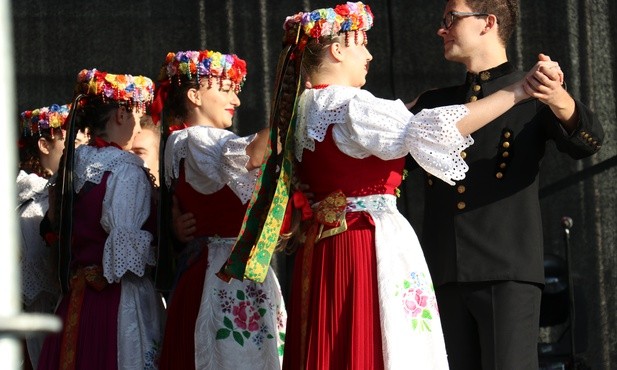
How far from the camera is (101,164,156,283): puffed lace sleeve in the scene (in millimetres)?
3229

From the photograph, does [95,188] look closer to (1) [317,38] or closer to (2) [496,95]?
(1) [317,38]

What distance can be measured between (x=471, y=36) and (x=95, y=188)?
1.29 metres

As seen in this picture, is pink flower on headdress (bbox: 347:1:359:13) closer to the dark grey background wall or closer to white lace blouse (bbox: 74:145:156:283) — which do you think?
white lace blouse (bbox: 74:145:156:283)

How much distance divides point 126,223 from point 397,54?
1730 mm

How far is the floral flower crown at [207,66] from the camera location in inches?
131

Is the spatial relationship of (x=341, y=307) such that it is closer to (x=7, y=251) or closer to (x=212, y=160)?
(x=212, y=160)

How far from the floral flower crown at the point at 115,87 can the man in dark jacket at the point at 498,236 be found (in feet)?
3.74

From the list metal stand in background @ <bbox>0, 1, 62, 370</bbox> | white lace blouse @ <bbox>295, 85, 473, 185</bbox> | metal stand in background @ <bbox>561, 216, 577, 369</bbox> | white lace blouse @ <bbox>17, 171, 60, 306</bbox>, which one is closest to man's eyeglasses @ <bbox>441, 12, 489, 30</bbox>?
white lace blouse @ <bbox>295, 85, 473, 185</bbox>

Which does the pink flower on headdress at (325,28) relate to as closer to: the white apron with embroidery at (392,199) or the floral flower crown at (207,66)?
the white apron with embroidery at (392,199)

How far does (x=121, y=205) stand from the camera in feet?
10.8

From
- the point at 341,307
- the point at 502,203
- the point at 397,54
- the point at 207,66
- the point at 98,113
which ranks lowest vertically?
the point at 341,307

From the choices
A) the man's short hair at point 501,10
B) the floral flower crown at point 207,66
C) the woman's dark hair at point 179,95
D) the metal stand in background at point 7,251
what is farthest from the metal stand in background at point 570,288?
the metal stand in background at point 7,251

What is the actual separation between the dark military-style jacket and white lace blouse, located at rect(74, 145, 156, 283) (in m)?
0.97

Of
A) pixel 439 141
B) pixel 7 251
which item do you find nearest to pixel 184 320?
pixel 439 141
